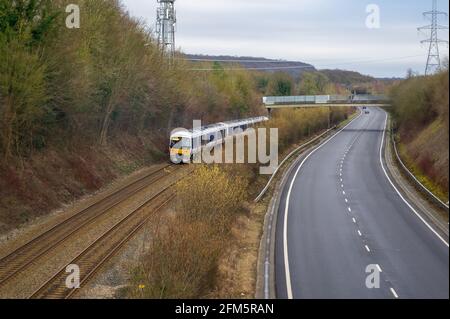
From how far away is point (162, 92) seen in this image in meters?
45.1

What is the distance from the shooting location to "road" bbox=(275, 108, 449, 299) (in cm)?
1412

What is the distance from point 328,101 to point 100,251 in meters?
60.7

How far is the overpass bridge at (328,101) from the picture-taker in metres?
73.4

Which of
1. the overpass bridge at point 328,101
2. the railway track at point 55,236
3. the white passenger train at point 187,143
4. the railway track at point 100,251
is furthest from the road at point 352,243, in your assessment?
the overpass bridge at point 328,101

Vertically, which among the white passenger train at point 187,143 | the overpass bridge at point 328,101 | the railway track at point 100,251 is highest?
the overpass bridge at point 328,101

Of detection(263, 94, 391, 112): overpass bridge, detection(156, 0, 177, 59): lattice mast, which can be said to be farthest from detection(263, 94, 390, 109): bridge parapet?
detection(156, 0, 177, 59): lattice mast

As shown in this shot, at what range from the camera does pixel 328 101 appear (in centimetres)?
7606

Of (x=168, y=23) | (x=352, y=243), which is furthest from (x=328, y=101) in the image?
(x=352, y=243)

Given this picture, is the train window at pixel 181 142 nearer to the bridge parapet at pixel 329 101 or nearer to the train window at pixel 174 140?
the train window at pixel 174 140

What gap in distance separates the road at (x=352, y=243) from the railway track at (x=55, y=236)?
7417mm

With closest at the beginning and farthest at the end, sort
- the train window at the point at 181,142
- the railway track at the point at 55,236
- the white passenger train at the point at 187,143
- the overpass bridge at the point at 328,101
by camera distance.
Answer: the railway track at the point at 55,236 < the train window at the point at 181,142 < the white passenger train at the point at 187,143 < the overpass bridge at the point at 328,101

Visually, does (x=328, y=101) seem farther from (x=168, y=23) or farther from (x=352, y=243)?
(x=352, y=243)

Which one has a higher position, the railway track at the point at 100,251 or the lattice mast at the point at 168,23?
the lattice mast at the point at 168,23

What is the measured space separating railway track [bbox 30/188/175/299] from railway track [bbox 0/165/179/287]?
114 cm
